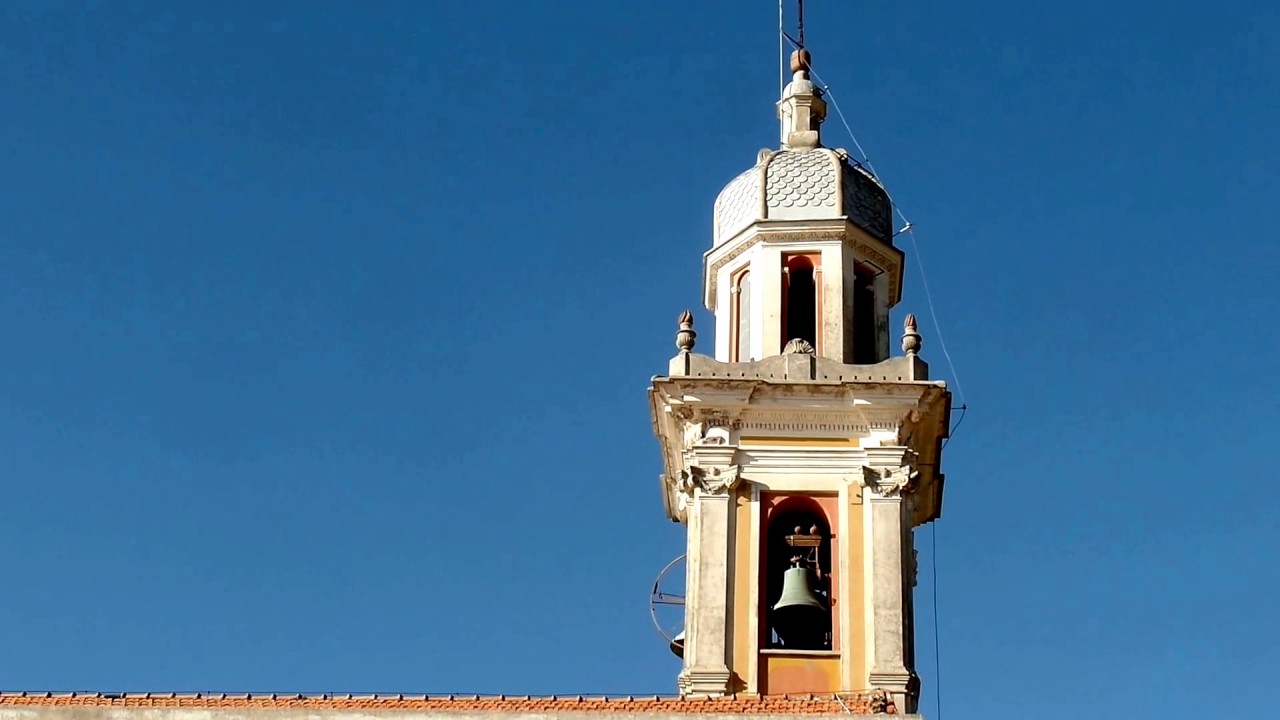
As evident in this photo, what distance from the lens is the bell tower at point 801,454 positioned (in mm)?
30766

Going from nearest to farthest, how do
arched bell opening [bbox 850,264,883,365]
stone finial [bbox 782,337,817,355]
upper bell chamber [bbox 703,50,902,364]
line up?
stone finial [bbox 782,337,817,355] < upper bell chamber [bbox 703,50,902,364] < arched bell opening [bbox 850,264,883,365]

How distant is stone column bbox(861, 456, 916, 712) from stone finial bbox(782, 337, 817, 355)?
1.84 meters

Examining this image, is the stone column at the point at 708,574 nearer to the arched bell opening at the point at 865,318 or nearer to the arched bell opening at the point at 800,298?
the arched bell opening at the point at 800,298

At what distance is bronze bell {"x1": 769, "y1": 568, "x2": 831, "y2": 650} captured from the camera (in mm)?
31266

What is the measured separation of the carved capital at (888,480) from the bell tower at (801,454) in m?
0.02

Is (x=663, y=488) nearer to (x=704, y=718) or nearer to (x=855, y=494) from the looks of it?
(x=855, y=494)

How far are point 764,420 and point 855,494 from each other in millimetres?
1434

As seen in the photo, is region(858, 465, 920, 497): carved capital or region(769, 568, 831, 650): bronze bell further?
region(858, 465, 920, 497): carved capital

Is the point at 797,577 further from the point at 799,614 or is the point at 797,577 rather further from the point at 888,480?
the point at 888,480

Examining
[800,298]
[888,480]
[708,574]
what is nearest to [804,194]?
[800,298]

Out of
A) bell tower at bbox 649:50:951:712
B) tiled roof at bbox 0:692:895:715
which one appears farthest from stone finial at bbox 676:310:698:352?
tiled roof at bbox 0:692:895:715

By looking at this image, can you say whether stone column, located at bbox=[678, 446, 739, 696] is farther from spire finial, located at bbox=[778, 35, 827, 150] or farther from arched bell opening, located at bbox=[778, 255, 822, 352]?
spire finial, located at bbox=[778, 35, 827, 150]

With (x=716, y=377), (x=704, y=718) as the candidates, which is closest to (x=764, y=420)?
(x=716, y=377)

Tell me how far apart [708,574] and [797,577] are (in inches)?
42.6
